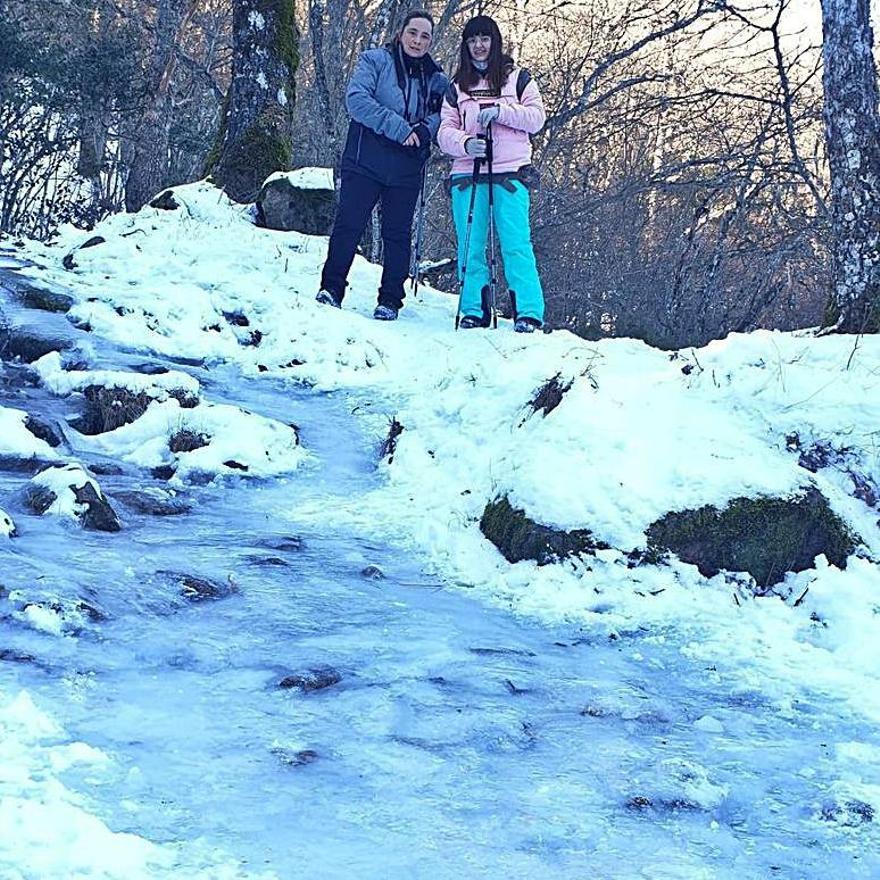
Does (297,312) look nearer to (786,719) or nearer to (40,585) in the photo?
(40,585)

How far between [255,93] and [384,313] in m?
4.45

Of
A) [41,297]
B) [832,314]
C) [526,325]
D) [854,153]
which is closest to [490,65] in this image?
[526,325]

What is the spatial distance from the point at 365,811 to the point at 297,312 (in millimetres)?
5790

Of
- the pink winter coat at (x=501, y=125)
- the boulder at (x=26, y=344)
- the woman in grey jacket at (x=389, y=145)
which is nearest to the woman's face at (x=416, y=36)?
the woman in grey jacket at (x=389, y=145)

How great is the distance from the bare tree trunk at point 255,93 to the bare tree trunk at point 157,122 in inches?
107

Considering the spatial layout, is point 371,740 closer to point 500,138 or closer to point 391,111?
point 500,138

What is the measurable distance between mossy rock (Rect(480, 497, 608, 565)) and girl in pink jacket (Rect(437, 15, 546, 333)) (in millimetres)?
2802

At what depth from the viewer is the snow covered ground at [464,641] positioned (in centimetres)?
217

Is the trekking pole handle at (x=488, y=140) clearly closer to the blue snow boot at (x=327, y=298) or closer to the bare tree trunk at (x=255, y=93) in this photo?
the blue snow boot at (x=327, y=298)

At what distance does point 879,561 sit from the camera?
12.8 ft

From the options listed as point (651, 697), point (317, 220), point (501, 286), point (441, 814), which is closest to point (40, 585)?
point (441, 814)

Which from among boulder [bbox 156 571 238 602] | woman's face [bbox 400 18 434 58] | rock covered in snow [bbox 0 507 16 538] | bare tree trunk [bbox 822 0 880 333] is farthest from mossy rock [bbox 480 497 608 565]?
woman's face [bbox 400 18 434 58]

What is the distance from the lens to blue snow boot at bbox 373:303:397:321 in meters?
7.82

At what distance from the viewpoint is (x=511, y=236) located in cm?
704
